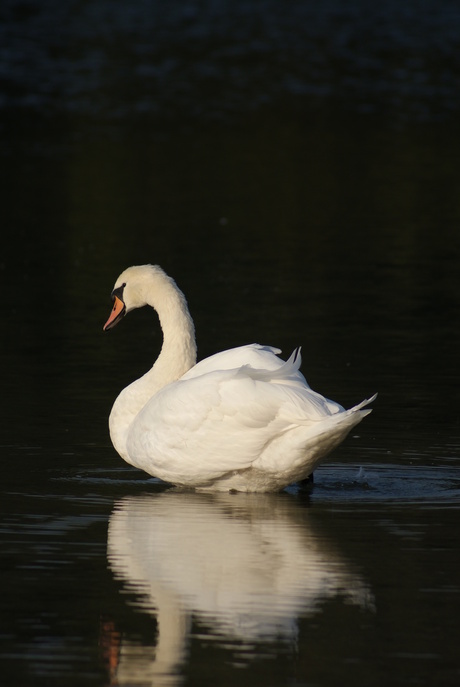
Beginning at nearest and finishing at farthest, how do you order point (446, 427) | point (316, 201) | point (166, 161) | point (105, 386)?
point (446, 427) < point (105, 386) < point (316, 201) < point (166, 161)

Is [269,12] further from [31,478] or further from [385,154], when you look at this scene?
[31,478]

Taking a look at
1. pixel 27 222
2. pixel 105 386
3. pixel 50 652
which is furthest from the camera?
pixel 27 222

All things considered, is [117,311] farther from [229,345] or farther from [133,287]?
[229,345]

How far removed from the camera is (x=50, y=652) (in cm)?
586

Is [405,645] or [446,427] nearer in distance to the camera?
[405,645]

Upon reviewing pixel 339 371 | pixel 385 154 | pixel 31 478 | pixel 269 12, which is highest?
pixel 31 478

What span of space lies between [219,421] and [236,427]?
11 cm

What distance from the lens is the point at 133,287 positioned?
9727 mm

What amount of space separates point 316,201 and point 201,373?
1344 cm

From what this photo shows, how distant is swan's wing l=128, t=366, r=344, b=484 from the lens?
26.8 ft

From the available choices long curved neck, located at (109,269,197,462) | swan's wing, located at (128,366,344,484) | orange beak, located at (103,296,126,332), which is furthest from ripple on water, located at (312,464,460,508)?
orange beak, located at (103,296,126,332)

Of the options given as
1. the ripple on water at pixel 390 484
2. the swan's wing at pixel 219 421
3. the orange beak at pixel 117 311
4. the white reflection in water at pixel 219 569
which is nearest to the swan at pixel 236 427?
the swan's wing at pixel 219 421

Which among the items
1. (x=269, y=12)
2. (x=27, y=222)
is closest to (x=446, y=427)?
(x=27, y=222)

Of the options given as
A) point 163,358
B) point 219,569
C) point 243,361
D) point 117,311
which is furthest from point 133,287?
point 219,569
